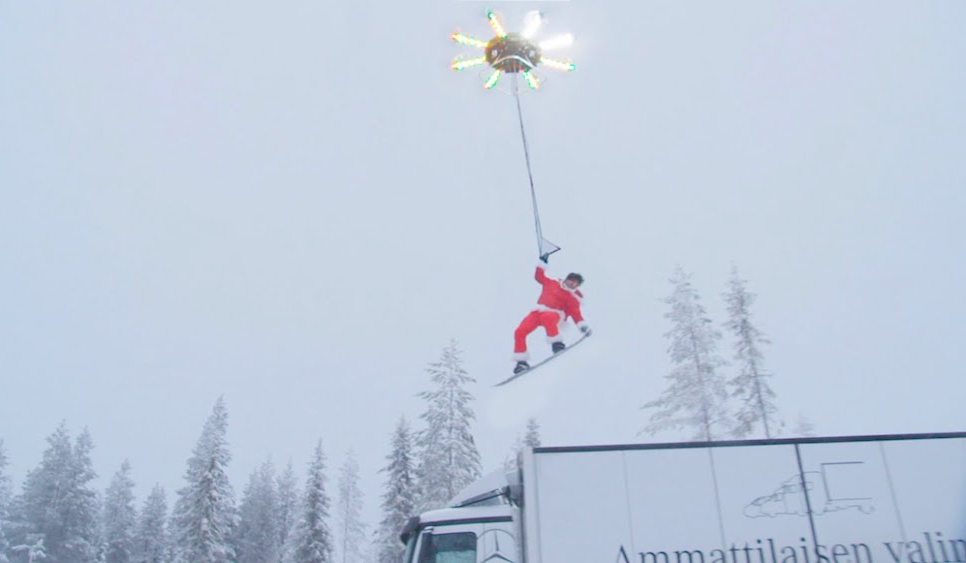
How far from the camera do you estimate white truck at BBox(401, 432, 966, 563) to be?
7.44m

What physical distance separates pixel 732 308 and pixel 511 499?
1132 inches

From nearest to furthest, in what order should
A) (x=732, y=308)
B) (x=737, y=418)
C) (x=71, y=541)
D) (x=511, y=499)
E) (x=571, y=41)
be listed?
1. (x=511, y=499)
2. (x=571, y=41)
3. (x=737, y=418)
4. (x=732, y=308)
5. (x=71, y=541)

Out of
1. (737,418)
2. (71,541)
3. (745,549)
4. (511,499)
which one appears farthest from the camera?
(71,541)

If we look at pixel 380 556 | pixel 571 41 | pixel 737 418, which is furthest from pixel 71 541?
pixel 571 41

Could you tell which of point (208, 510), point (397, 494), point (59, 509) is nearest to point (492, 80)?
point (397, 494)

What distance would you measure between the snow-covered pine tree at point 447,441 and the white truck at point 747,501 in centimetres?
2547

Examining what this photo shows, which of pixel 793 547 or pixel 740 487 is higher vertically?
pixel 740 487

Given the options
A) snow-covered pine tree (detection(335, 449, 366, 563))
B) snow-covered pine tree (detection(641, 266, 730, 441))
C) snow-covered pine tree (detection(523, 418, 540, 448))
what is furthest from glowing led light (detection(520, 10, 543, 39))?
snow-covered pine tree (detection(335, 449, 366, 563))

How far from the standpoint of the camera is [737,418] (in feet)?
105

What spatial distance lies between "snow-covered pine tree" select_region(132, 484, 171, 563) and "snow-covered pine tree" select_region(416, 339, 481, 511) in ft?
102

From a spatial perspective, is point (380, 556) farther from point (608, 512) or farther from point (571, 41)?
point (608, 512)

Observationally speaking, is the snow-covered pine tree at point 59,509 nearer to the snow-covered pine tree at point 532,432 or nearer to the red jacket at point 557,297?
the snow-covered pine tree at point 532,432

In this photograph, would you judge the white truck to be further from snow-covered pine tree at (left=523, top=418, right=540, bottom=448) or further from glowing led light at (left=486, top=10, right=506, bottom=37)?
snow-covered pine tree at (left=523, top=418, right=540, bottom=448)

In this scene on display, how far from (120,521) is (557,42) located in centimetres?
5358
